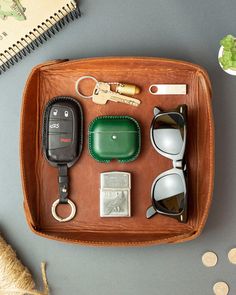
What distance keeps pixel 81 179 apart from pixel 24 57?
25 centimetres

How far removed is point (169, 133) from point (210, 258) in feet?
0.81

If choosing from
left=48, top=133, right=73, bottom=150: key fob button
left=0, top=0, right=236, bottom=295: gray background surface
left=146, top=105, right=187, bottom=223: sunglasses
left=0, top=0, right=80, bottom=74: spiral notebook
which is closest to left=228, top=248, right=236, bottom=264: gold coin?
left=0, top=0, right=236, bottom=295: gray background surface

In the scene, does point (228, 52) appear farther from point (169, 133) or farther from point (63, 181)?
point (63, 181)

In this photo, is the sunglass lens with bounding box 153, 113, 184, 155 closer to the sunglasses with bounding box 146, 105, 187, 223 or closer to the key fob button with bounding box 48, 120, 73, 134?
the sunglasses with bounding box 146, 105, 187, 223

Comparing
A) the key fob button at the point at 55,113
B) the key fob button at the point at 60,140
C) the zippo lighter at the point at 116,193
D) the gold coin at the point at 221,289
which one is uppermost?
the key fob button at the point at 55,113

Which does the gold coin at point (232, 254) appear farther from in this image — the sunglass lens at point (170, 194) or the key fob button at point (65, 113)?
the key fob button at point (65, 113)

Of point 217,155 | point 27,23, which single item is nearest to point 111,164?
point 217,155

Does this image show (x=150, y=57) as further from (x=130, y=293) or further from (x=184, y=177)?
(x=130, y=293)

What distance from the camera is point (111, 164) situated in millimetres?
905

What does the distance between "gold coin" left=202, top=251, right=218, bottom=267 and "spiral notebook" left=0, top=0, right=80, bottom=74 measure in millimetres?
497

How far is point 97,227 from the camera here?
91 centimetres

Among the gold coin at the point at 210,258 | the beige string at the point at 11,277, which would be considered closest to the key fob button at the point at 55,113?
the beige string at the point at 11,277

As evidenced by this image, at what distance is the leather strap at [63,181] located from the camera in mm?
899

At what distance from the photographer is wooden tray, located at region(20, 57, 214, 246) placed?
0.89 m
